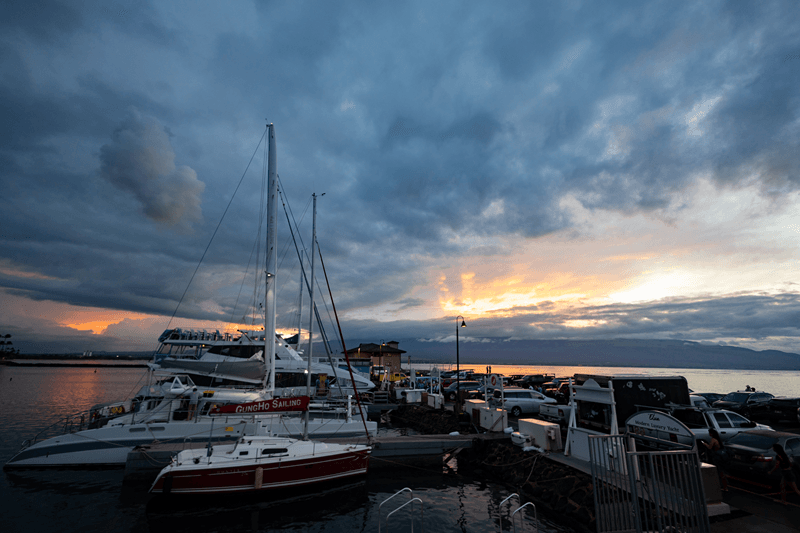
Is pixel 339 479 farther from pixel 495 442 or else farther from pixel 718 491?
pixel 718 491

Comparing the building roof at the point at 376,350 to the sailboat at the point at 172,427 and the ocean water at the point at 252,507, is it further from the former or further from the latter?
the ocean water at the point at 252,507

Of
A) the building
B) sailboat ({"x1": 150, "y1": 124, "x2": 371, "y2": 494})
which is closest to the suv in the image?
sailboat ({"x1": 150, "y1": 124, "x2": 371, "y2": 494})

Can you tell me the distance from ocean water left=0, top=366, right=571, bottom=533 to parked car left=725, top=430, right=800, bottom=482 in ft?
19.1

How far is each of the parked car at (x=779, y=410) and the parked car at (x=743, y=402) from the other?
1.04 ft

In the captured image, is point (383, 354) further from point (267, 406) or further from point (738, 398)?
point (267, 406)

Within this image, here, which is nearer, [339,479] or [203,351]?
[339,479]

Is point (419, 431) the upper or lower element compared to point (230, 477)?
lower

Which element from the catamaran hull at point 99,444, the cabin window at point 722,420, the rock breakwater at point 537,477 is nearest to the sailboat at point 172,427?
the catamaran hull at point 99,444

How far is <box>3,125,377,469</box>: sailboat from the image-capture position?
18656 millimetres

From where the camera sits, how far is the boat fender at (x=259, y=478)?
48.9ft

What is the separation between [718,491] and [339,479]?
1360 cm

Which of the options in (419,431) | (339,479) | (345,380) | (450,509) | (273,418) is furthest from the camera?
(345,380)

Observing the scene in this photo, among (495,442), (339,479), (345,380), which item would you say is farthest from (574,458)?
(345,380)

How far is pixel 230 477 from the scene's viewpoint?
581 inches
